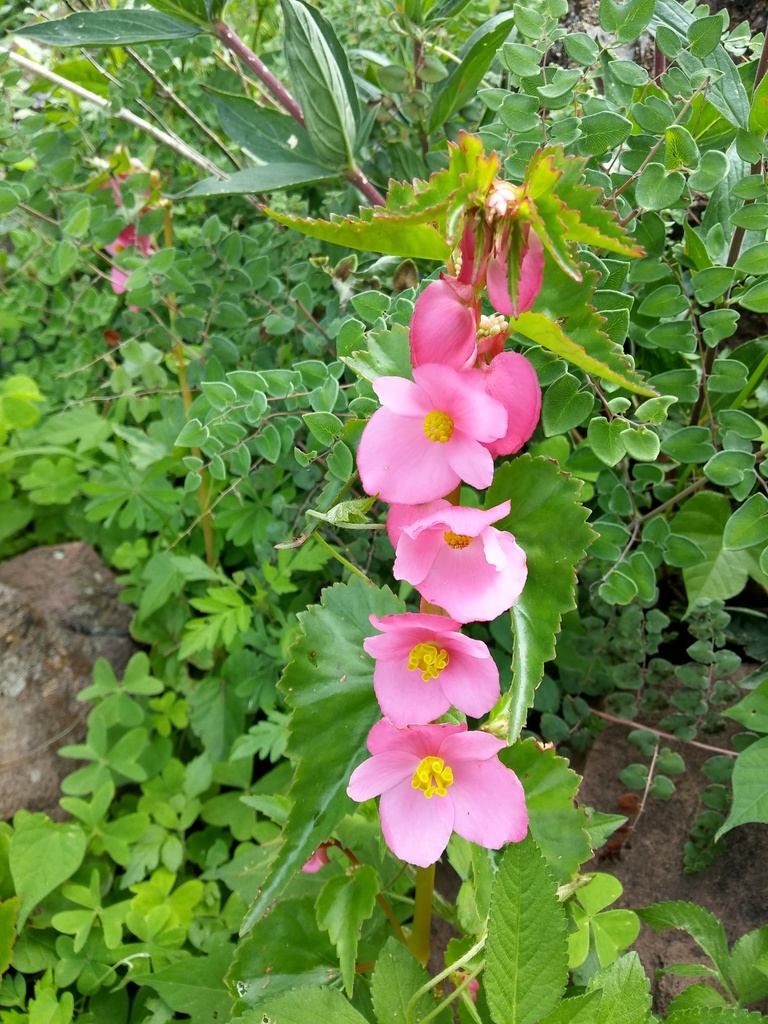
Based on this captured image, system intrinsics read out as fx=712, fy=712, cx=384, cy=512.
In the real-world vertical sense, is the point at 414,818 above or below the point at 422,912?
above

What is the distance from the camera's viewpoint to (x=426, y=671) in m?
0.56

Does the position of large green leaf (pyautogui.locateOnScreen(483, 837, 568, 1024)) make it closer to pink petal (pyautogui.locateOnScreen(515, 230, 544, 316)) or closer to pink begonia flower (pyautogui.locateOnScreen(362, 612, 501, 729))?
A: pink begonia flower (pyautogui.locateOnScreen(362, 612, 501, 729))

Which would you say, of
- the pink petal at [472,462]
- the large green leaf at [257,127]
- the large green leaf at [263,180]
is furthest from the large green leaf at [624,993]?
the large green leaf at [257,127]

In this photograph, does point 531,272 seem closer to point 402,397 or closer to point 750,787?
point 402,397

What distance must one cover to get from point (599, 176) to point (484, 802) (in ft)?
1.96

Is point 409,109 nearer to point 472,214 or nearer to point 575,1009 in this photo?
point 472,214

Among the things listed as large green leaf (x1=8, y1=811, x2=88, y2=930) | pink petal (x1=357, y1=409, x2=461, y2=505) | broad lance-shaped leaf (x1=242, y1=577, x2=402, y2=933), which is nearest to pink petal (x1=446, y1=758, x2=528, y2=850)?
broad lance-shaped leaf (x1=242, y1=577, x2=402, y2=933)

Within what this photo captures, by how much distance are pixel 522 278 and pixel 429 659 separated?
0.29 meters

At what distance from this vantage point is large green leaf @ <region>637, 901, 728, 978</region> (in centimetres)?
70

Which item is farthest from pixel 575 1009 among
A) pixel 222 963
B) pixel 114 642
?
pixel 114 642

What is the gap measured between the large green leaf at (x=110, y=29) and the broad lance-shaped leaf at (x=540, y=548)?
817 mm

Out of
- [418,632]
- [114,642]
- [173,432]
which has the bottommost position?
[114,642]

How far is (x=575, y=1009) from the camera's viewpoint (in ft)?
1.70

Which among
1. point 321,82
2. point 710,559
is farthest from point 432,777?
point 321,82
